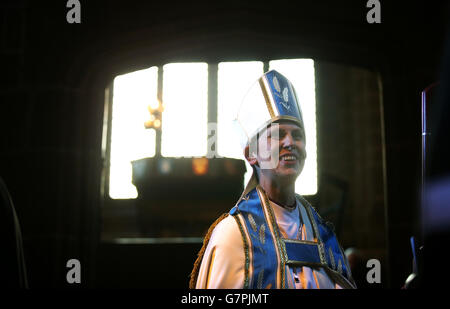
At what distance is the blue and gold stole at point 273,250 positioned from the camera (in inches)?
58.6

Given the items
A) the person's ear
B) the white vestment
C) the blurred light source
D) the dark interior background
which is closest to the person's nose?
the person's ear

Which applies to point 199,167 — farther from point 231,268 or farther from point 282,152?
point 231,268

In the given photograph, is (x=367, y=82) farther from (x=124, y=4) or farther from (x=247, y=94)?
(x=247, y=94)

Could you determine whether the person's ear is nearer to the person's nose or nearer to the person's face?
the person's face

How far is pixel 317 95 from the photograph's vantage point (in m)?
8.30

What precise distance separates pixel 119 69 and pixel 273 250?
2169 mm

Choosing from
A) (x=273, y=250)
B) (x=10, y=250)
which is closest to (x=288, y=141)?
(x=273, y=250)

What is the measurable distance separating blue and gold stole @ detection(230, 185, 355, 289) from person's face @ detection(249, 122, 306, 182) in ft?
0.33

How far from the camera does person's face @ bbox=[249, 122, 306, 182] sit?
1597mm

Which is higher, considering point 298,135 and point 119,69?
point 119,69

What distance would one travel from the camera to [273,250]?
5.01ft

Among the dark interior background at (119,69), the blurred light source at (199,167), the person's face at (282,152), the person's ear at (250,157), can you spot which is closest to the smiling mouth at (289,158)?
the person's face at (282,152)

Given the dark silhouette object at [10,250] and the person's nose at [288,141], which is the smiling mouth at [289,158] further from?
the dark silhouette object at [10,250]

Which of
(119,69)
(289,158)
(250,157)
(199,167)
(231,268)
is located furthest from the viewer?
(199,167)
